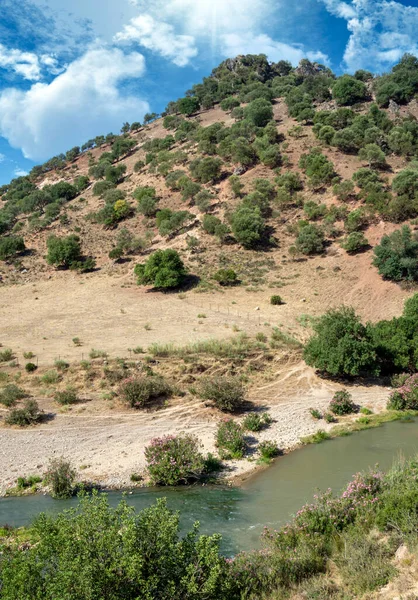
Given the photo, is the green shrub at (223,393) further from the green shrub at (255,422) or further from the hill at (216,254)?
the green shrub at (255,422)

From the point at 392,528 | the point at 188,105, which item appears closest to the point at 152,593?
the point at 392,528

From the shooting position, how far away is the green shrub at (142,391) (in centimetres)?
2197

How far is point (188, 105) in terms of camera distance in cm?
9912

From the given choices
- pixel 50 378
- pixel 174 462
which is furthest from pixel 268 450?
pixel 50 378

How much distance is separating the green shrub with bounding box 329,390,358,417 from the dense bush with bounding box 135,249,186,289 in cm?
2212

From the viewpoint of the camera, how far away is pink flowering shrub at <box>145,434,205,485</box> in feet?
50.7

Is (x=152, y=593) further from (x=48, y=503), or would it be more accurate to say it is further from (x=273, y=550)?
(x=48, y=503)

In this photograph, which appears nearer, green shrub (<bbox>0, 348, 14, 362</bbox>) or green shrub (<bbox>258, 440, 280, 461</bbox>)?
green shrub (<bbox>258, 440, 280, 461</bbox>)

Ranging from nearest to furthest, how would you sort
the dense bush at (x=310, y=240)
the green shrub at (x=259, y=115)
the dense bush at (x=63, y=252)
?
the dense bush at (x=310, y=240) → the dense bush at (x=63, y=252) → the green shrub at (x=259, y=115)

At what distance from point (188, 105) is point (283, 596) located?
106m

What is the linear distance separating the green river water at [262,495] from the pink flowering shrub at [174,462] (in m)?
0.44

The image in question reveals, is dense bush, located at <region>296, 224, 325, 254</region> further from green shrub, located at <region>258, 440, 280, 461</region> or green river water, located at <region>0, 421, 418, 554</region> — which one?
green shrub, located at <region>258, 440, 280, 461</region>

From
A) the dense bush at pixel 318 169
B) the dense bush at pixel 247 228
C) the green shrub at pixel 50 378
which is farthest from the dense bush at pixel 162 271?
the dense bush at pixel 318 169

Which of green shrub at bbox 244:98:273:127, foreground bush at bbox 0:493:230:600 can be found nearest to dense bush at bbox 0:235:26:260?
green shrub at bbox 244:98:273:127
